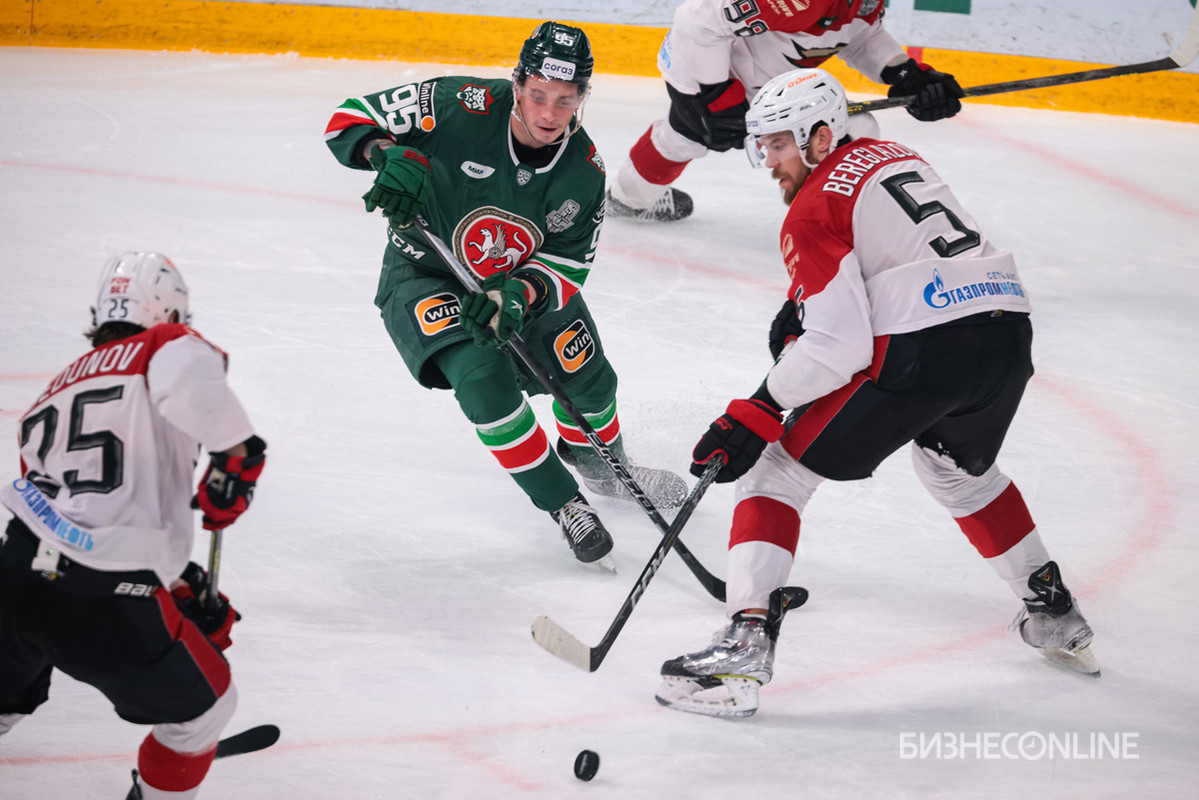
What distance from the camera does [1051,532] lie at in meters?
2.85

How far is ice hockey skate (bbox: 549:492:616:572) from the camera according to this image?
2584 millimetres

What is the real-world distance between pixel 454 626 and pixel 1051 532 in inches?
57.3

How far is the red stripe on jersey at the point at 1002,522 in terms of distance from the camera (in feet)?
Answer: 7.52

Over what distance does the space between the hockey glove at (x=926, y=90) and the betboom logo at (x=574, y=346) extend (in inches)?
67.1

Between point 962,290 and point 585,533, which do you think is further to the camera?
point 585,533

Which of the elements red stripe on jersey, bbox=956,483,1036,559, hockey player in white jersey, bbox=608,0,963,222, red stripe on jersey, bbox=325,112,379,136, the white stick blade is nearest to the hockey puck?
the white stick blade

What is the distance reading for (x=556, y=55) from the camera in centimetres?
248

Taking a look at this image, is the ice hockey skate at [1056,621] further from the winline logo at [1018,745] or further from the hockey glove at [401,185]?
the hockey glove at [401,185]

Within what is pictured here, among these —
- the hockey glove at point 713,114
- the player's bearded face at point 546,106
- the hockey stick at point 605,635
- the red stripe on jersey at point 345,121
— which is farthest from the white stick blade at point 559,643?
the hockey glove at point 713,114

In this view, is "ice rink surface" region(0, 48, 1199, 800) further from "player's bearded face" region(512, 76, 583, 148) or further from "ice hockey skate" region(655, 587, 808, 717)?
"player's bearded face" region(512, 76, 583, 148)

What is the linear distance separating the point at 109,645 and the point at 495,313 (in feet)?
3.74

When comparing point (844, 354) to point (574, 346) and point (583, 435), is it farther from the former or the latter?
point (583, 435)

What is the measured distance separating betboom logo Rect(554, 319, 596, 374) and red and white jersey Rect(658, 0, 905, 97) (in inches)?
60.1

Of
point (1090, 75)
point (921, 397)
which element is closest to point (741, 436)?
point (921, 397)
